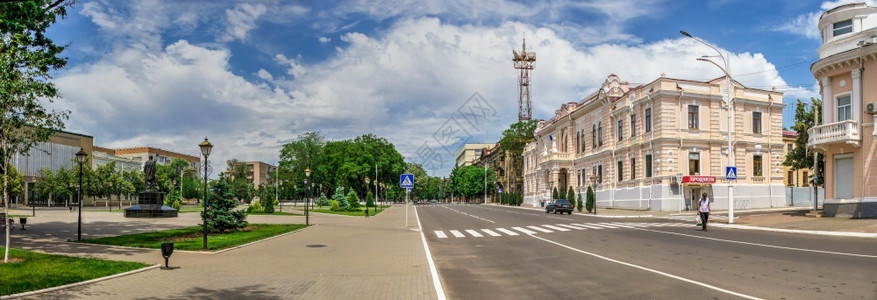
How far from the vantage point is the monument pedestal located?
3791cm

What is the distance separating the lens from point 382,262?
14266 millimetres

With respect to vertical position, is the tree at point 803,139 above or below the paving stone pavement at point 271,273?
above

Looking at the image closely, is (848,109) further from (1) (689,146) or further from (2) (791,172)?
(2) (791,172)

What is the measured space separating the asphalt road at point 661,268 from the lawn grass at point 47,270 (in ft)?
22.7

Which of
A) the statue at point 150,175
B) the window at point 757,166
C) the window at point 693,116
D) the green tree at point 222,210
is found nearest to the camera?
the green tree at point 222,210

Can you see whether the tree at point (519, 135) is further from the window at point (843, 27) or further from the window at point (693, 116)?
the window at point (843, 27)

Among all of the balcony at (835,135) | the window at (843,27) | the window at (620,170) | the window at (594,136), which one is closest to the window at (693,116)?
the window at (620,170)

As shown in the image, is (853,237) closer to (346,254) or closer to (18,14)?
(346,254)

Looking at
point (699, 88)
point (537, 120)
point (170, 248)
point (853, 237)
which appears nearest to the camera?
point (170, 248)

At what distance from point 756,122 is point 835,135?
2385cm

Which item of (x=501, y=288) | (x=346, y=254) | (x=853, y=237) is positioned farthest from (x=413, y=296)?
(x=853, y=237)

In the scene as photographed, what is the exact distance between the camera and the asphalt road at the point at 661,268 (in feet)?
30.1

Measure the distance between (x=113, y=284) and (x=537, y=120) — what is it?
84.9 m

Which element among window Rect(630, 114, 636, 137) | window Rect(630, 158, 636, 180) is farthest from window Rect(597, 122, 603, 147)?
window Rect(630, 158, 636, 180)
